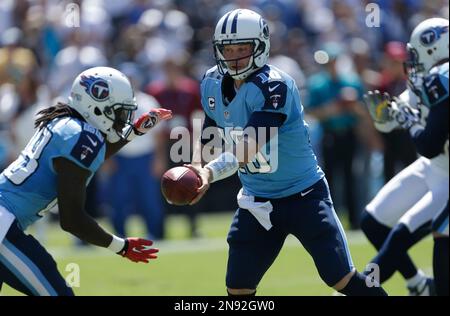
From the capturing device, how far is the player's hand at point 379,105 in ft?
21.9

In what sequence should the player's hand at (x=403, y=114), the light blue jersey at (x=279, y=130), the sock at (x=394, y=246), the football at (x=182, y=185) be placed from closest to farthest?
the football at (x=182, y=185) < the light blue jersey at (x=279, y=130) < the player's hand at (x=403, y=114) < the sock at (x=394, y=246)

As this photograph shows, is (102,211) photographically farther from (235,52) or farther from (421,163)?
(235,52)

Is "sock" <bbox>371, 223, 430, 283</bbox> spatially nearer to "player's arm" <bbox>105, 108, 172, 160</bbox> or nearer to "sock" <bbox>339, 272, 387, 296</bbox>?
"sock" <bbox>339, 272, 387, 296</bbox>

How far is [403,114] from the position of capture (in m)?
6.61

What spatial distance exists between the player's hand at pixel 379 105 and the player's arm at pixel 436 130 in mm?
467

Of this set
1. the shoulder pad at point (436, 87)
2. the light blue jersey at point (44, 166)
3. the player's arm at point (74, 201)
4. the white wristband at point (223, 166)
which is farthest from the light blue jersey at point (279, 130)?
the shoulder pad at point (436, 87)

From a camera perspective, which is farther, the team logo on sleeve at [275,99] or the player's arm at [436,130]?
the player's arm at [436,130]

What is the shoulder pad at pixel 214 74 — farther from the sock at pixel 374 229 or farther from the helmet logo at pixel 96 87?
the sock at pixel 374 229

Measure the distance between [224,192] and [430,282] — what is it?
6.11m

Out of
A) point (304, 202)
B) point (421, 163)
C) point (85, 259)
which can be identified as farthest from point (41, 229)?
point (304, 202)

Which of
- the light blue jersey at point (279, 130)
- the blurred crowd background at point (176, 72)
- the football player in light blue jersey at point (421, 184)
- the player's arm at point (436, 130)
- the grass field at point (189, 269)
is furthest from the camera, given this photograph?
→ the blurred crowd background at point (176, 72)

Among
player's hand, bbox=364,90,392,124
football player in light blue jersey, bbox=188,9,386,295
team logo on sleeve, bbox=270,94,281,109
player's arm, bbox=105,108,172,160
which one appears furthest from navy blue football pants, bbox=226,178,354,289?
player's hand, bbox=364,90,392,124

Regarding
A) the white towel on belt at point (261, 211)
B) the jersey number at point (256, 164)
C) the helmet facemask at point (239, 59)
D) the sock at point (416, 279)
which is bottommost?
the sock at point (416, 279)

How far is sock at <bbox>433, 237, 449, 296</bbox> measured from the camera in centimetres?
637
